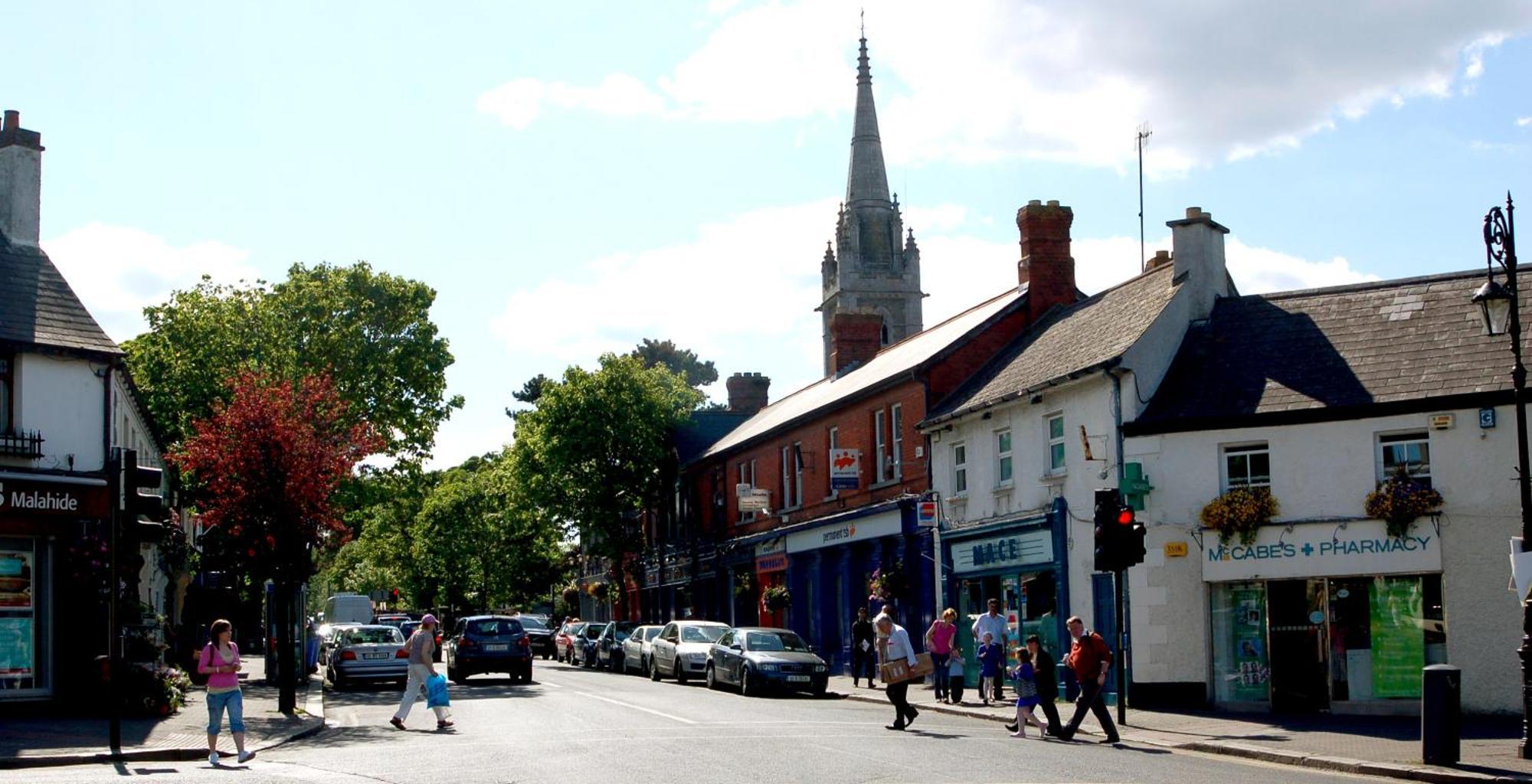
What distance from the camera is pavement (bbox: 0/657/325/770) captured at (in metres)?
17.9

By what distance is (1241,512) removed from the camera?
24359 millimetres

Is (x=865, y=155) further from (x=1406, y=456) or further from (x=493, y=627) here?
(x=1406, y=456)

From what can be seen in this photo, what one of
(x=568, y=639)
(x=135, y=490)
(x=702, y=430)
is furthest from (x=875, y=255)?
(x=135, y=490)

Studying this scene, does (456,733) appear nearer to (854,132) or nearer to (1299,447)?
(1299,447)

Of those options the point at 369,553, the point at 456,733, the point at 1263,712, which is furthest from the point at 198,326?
the point at 369,553

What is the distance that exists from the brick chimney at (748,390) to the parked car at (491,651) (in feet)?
79.8

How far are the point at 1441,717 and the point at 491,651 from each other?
79.9 ft

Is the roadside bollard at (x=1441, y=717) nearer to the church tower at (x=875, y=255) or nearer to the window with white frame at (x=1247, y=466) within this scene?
the window with white frame at (x=1247, y=466)

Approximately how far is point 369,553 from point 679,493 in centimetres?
4555

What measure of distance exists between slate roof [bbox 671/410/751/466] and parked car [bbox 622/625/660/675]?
10790 millimetres

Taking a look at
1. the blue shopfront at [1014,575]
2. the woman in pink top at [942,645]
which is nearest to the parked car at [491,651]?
the blue shopfront at [1014,575]

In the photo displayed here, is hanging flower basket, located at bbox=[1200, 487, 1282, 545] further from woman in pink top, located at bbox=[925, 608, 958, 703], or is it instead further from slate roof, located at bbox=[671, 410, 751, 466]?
slate roof, located at bbox=[671, 410, 751, 466]

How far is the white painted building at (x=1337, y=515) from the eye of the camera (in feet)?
74.3

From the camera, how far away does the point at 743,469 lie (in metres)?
47.8
